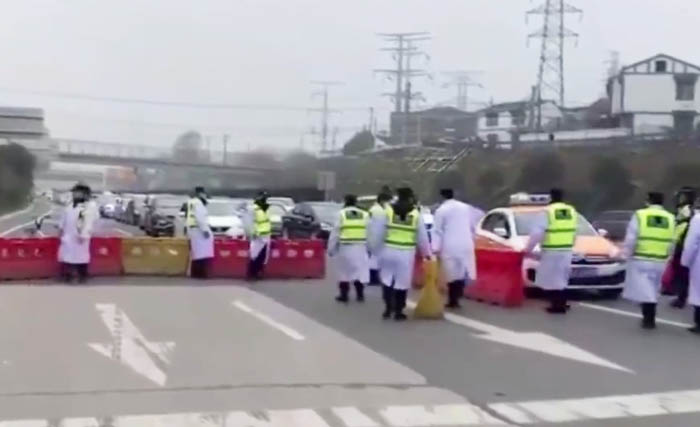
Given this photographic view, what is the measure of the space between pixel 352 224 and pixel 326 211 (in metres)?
21.6

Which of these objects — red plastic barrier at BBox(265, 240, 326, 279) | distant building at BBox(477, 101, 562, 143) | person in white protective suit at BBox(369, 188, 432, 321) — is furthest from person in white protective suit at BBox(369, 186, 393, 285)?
distant building at BBox(477, 101, 562, 143)

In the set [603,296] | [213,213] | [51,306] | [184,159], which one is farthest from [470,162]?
[51,306]

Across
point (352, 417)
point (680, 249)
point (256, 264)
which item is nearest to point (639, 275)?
point (680, 249)

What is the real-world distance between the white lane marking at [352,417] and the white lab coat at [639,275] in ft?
22.3

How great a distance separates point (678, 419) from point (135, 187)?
97.5 m

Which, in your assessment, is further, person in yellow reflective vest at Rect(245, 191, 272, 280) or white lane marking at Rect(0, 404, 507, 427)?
person in yellow reflective vest at Rect(245, 191, 272, 280)

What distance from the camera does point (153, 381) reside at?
37.9 ft

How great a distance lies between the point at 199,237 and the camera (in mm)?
23109

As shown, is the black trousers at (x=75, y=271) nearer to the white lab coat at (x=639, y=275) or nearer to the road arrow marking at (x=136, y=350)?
the road arrow marking at (x=136, y=350)

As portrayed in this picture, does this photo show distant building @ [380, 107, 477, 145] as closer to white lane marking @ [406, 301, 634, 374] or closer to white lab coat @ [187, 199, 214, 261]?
white lab coat @ [187, 199, 214, 261]

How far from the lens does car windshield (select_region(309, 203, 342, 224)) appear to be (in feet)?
132

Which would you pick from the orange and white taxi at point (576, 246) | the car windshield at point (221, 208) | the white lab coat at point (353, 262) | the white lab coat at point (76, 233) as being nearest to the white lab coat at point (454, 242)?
the white lab coat at point (353, 262)

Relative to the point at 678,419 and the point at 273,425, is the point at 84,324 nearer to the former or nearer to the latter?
the point at 273,425

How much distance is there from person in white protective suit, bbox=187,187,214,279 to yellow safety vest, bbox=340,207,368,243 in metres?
4.11
